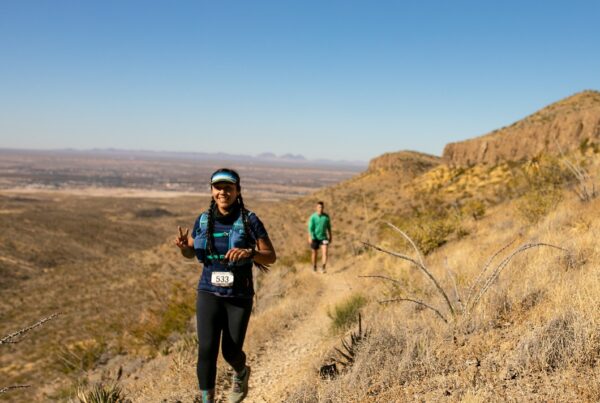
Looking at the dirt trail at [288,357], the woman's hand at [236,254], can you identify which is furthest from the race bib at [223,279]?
the dirt trail at [288,357]

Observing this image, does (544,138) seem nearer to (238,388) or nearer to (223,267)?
(238,388)

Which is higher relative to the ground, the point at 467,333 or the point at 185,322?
the point at 467,333

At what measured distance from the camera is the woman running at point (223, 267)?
10.0 ft

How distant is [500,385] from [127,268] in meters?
27.7

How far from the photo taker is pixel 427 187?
82.0 feet

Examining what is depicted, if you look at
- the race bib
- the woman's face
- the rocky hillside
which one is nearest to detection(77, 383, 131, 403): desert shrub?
the race bib

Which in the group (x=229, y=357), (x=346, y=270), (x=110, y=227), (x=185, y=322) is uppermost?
(x=229, y=357)

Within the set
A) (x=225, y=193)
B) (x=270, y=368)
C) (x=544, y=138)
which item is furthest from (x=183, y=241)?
(x=544, y=138)

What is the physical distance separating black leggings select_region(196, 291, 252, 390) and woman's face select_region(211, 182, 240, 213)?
2.34 feet

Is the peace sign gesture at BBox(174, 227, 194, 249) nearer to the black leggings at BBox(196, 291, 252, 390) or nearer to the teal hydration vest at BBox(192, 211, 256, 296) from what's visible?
the teal hydration vest at BBox(192, 211, 256, 296)

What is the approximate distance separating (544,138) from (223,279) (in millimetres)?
23385

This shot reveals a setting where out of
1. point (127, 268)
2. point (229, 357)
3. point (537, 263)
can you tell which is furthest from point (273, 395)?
point (127, 268)

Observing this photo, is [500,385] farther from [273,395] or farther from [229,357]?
[273,395]

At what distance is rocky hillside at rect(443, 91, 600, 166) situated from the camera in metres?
19.6
